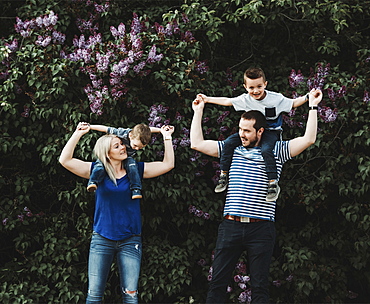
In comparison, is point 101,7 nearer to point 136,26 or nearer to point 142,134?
point 136,26

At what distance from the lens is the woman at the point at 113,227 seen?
151 inches

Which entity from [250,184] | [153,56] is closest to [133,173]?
[250,184]

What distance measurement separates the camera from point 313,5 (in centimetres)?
584

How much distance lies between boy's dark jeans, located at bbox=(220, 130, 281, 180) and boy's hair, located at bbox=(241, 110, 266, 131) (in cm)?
10

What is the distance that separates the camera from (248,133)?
149 inches

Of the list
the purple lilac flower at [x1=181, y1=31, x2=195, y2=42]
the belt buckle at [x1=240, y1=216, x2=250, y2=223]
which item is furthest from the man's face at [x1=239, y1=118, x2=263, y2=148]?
the purple lilac flower at [x1=181, y1=31, x2=195, y2=42]

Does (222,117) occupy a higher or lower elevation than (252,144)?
higher

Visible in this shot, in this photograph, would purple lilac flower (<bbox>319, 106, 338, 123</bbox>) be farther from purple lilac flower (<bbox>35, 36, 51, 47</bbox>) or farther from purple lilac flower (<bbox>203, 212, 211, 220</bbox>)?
purple lilac flower (<bbox>35, 36, 51, 47</bbox>)

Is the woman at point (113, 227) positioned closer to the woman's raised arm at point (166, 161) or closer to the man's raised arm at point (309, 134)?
the woman's raised arm at point (166, 161)

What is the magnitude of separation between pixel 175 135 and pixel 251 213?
2093mm

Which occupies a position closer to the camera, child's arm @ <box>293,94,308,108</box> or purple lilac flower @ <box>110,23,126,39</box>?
child's arm @ <box>293,94,308,108</box>

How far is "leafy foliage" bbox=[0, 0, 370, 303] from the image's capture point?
5.57 metres

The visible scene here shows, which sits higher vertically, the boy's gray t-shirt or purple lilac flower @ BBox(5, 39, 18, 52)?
purple lilac flower @ BBox(5, 39, 18, 52)

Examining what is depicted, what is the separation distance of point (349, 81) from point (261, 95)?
1.90 m
